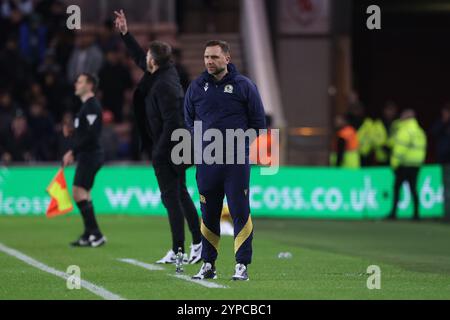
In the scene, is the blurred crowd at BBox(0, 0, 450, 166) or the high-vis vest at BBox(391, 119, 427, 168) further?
the blurred crowd at BBox(0, 0, 450, 166)

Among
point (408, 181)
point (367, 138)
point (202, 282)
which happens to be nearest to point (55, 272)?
point (202, 282)

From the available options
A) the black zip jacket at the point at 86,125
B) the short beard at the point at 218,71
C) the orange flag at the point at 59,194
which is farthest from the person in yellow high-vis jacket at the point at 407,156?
the short beard at the point at 218,71

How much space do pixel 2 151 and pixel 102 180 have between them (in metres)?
2.81

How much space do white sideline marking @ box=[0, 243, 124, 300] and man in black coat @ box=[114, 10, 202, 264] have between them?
1.37 m

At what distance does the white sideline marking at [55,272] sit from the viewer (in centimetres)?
1152

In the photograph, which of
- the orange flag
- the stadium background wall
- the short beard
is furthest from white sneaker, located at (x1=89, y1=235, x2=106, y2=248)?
the stadium background wall

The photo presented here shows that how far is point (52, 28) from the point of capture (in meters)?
30.9

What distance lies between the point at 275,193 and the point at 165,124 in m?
11.4

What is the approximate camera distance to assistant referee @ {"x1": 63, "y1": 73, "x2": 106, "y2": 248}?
17.8 meters

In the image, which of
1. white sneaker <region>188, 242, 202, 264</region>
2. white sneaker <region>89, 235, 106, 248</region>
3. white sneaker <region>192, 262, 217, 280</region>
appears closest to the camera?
white sneaker <region>192, 262, 217, 280</region>

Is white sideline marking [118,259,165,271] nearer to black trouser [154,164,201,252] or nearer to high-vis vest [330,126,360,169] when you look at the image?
black trouser [154,164,201,252]

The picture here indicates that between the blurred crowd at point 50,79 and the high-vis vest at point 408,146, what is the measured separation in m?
4.33

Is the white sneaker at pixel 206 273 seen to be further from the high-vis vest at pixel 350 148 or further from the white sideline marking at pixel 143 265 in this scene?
the high-vis vest at pixel 350 148

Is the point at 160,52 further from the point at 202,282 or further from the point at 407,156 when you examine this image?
the point at 407,156
